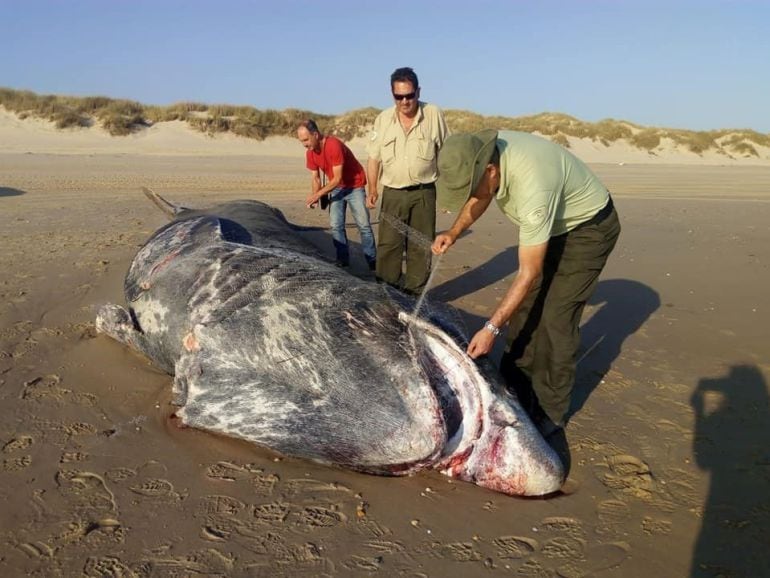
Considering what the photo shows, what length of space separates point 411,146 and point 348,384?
131 inches

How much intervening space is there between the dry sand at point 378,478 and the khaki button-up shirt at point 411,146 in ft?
4.83

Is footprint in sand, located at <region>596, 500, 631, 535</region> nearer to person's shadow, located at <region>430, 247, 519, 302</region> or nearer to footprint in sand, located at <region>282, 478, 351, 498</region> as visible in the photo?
footprint in sand, located at <region>282, 478, 351, 498</region>

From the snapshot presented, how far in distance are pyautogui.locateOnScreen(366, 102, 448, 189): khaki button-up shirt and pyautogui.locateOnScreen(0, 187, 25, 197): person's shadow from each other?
9.23 meters

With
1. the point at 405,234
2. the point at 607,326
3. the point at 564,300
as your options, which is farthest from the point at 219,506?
the point at 607,326

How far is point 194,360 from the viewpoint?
3.85 metres

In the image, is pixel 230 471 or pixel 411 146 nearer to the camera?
pixel 230 471

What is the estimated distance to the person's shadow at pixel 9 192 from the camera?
1242 centimetres

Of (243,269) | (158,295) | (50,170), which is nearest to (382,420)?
(243,269)

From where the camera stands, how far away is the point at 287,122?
29.7m

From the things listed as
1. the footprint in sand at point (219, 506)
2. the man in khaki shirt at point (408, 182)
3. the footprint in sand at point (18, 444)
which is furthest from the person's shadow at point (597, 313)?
the footprint in sand at point (18, 444)

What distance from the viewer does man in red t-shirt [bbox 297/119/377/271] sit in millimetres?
7434

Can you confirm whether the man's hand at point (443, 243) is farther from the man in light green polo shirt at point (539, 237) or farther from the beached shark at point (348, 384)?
the beached shark at point (348, 384)

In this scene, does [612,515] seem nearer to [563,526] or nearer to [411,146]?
[563,526]

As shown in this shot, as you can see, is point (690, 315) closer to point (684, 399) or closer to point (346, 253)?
point (684, 399)
